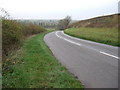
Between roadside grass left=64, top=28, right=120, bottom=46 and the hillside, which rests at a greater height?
the hillside

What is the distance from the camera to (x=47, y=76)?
5.82 m

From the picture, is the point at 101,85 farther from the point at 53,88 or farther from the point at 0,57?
the point at 0,57

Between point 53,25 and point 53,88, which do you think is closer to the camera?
point 53,88

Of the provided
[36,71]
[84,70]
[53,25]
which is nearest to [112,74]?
[84,70]

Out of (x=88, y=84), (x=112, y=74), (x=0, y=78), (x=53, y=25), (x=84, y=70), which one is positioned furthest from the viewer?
(x=53, y=25)

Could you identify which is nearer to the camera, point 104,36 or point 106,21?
point 104,36

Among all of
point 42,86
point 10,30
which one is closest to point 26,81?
point 42,86

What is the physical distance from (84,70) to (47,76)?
178 centimetres

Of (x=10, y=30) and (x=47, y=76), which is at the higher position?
(x=10, y=30)

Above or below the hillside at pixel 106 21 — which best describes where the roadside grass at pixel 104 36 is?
below

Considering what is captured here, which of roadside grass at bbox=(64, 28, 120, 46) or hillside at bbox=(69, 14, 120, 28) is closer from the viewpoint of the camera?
roadside grass at bbox=(64, 28, 120, 46)

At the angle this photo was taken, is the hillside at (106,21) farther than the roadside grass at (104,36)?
Yes

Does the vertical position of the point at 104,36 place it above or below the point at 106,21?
below

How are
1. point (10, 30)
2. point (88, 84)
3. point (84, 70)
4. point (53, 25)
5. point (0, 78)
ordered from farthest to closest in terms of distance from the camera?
point (53, 25) → point (10, 30) → point (84, 70) → point (0, 78) → point (88, 84)
